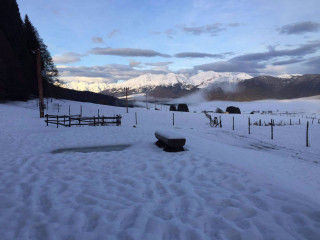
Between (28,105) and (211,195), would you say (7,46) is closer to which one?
(28,105)

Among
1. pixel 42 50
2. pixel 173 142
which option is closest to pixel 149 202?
pixel 173 142

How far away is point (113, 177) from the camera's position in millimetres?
5992

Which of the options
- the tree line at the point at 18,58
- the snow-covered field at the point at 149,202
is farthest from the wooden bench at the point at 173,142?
the tree line at the point at 18,58

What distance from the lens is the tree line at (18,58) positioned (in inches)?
1534

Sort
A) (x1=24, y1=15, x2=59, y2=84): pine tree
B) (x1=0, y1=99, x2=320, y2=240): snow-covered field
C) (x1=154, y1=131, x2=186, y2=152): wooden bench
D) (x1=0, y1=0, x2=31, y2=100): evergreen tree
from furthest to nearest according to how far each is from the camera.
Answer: (x1=24, y1=15, x2=59, y2=84): pine tree → (x1=0, y1=0, x2=31, y2=100): evergreen tree → (x1=154, y1=131, x2=186, y2=152): wooden bench → (x1=0, y1=99, x2=320, y2=240): snow-covered field

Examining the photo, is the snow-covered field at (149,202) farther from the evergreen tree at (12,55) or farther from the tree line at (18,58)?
the tree line at (18,58)

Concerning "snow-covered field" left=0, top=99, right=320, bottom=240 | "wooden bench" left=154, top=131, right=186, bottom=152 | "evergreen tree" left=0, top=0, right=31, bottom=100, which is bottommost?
"snow-covered field" left=0, top=99, right=320, bottom=240

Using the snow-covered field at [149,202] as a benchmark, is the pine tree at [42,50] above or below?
above

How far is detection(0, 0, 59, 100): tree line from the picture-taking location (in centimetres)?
3897

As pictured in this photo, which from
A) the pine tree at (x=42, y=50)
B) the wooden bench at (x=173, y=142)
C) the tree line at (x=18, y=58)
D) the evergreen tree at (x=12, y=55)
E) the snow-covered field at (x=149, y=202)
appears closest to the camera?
the snow-covered field at (x=149, y=202)

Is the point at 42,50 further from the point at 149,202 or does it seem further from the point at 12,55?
the point at 149,202

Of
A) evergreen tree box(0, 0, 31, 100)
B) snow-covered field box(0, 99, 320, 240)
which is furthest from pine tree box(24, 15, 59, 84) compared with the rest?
snow-covered field box(0, 99, 320, 240)

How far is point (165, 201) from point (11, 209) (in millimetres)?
3020

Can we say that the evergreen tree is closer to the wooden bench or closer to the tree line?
the tree line
